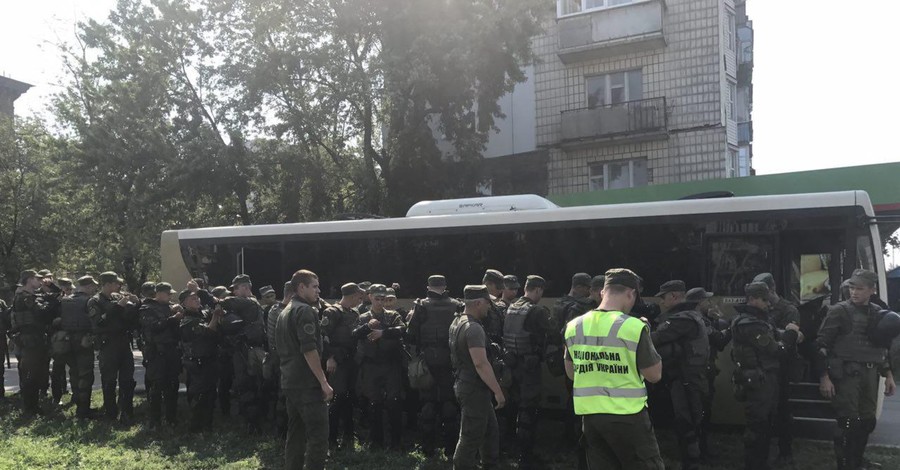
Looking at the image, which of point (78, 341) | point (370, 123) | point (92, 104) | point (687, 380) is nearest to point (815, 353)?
point (687, 380)

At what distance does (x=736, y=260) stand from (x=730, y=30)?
601 inches

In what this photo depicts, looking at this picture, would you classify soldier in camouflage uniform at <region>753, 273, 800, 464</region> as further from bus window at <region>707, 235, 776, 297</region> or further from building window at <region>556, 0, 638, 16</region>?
building window at <region>556, 0, 638, 16</region>

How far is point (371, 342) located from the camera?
688 centimetres

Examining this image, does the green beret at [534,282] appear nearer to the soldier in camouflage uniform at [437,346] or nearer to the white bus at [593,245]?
the soldier in camouflage uniform at [437,346]

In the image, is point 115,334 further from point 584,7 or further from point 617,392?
point 584,7

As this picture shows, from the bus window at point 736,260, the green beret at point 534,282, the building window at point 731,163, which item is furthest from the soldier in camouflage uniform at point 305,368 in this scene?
the building window at point 731,163

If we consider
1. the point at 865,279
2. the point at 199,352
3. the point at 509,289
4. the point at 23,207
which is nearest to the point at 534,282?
the point at 509,289

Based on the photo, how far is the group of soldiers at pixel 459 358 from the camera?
5.58 metres

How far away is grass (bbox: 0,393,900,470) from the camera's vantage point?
6680 millimetres

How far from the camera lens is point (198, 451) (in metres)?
7.24

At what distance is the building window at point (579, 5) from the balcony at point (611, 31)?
498 millimetres

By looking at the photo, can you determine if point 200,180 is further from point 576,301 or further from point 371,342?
point 576,301

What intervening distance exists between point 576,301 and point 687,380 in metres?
1.27

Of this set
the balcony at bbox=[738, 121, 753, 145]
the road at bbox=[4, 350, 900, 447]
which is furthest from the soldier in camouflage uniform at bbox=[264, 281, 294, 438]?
the balcony at bbox=[738, 121, 753, 145]
